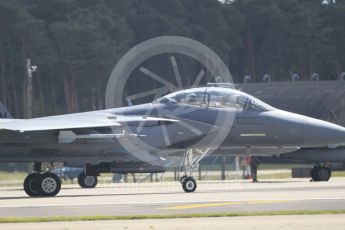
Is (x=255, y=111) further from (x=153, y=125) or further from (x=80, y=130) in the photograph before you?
(x=80, y=130)

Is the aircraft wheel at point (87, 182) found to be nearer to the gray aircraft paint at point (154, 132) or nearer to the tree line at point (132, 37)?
the gray aircraft paint at point (154, 132)

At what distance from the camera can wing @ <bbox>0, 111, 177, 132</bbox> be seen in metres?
25.4

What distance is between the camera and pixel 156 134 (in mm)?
26656

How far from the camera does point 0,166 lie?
5806 centimetres

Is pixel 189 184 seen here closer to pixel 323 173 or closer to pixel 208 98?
pixel 208 98

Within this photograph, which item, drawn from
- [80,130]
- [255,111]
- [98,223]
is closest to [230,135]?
[255,111]

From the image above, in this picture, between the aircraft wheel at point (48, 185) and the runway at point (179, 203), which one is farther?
the aircraft wheel at point (48, 185)

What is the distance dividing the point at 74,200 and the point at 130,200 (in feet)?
4.89

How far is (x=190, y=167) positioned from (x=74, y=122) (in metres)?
3.61

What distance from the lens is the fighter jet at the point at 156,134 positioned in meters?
25.8

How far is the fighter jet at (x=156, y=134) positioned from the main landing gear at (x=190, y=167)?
3cm

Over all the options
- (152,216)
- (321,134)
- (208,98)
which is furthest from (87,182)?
(152,216)

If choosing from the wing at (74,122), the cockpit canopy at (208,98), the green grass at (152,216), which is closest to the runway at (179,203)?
the green grass at (152,216)

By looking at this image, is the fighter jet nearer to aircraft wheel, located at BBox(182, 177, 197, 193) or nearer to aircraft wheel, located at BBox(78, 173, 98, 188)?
aircraft wheel, located at BBox(182, 177, 197, 193)
